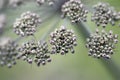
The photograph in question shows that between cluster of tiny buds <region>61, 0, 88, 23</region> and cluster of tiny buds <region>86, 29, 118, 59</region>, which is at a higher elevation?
cluster of tiny buds <region>61, 0, 88, 23</region>

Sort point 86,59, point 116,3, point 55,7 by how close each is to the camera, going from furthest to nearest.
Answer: point 86,59
point 116,3
point 55,7

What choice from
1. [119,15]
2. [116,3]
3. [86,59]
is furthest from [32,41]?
[86,59]

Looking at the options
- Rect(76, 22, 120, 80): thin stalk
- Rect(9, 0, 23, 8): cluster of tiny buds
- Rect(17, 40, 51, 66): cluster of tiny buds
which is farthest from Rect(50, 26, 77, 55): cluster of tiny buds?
Rect(9, 0, 23, 8): cluster of tiny buds

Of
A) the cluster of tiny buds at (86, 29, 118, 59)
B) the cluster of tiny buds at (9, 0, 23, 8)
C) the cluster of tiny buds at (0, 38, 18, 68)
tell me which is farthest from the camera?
the cluster of tiny buds at (9, 0, 23, 8)

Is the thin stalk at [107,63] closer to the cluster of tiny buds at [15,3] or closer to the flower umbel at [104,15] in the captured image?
the flower umbel at [104,15]

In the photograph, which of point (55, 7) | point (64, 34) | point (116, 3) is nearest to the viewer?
point (64, 34)

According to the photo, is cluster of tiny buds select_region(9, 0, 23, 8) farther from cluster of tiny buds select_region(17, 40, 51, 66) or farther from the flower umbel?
the flower umbel

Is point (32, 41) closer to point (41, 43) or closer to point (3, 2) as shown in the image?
point (41, 43)

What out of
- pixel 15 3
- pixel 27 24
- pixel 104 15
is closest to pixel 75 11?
pixel 104 15
